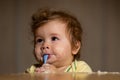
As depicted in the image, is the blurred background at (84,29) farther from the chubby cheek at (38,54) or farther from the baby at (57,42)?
the chubby cheek at (38,54)

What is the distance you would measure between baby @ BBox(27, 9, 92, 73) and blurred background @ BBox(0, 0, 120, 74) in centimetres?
103

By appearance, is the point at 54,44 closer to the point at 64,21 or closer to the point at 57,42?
the point at 57,42

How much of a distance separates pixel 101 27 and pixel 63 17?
3.67ft

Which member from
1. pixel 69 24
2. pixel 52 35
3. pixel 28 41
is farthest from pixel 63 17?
pixel 28 41

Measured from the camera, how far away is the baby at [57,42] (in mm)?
1235

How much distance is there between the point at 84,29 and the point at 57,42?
119cm

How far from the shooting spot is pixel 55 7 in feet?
8.14

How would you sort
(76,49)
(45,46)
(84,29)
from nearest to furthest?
(45,46), (76,49), (84,29)

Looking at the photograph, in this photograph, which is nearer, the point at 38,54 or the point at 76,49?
the point at 38,54

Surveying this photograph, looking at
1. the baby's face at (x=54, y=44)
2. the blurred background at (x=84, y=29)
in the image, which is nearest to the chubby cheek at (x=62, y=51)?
the baby's face at (x=54, y=44)

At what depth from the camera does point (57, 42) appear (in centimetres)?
127

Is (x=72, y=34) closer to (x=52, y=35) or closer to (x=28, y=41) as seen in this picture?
(x=52, y=35)

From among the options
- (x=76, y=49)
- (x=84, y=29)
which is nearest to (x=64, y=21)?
(x=76, y=49)

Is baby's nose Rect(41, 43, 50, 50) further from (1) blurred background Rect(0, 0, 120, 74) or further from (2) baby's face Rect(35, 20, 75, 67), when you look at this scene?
(1) blurred background Rect(0, 0, 120, 74)
